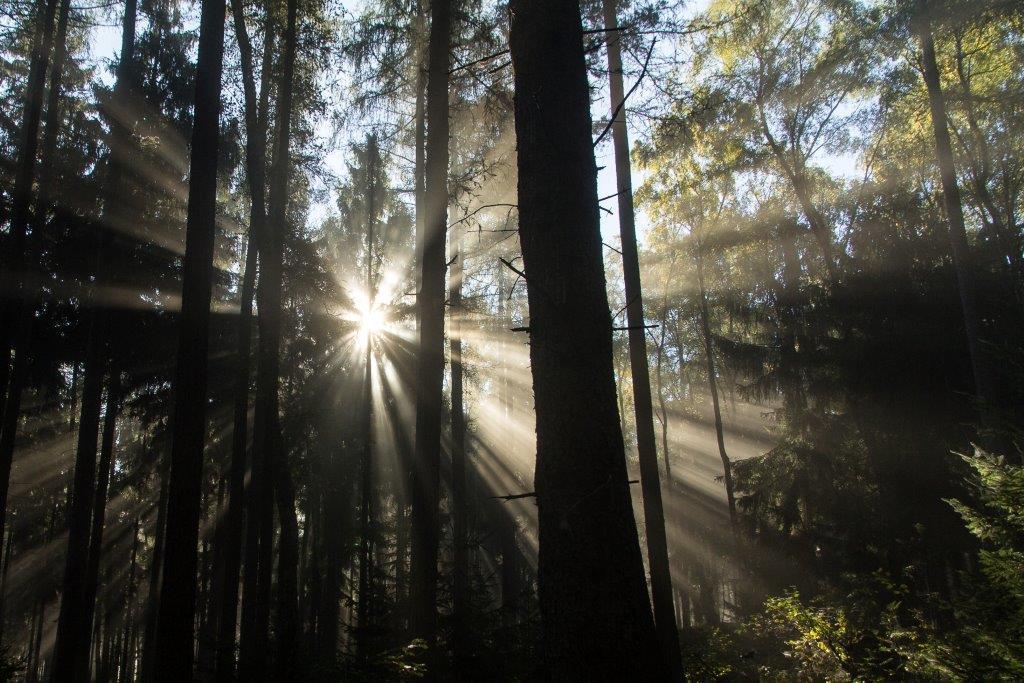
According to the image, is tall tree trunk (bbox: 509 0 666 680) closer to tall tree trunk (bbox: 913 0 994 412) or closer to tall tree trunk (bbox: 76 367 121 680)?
tall tree trunk (bbox: 913 0 994 412)

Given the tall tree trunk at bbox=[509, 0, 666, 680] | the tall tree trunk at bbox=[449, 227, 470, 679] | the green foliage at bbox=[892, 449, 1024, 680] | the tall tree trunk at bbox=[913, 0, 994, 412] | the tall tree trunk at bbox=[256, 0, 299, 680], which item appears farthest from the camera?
the tall tree trunk at bbox=[449, 227, 470, 679]

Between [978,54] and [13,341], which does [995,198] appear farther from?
[13,341]

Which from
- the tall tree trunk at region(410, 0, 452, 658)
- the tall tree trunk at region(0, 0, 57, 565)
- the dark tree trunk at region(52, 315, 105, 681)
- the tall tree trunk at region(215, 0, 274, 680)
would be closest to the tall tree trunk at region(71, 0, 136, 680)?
the dark tree trunk at region(52, 315, 105, 681)

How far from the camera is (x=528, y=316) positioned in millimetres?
9133

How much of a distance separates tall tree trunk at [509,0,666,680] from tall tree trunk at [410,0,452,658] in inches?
170

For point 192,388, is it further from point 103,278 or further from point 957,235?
point 957,235

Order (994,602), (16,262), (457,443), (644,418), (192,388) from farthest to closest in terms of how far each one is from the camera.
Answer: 1. (457,443)
2. (16,262)
3. (644,418)
4. (192,388)
5. (994,602)

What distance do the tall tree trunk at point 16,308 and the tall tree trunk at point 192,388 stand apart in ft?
21.2

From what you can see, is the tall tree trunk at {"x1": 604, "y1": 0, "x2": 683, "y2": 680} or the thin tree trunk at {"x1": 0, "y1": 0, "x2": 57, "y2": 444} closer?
the tall tree trunk at {"x1": 604, "y1": 0, "x2": 683, "y2": 680}

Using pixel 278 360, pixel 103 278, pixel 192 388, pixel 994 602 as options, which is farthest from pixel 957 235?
pixel 103 278

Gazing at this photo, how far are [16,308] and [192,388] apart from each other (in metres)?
7.91

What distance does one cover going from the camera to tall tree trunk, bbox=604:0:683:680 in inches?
304

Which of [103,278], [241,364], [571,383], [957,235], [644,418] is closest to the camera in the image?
[571,383]

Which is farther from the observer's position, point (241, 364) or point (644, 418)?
point (241, 364)
